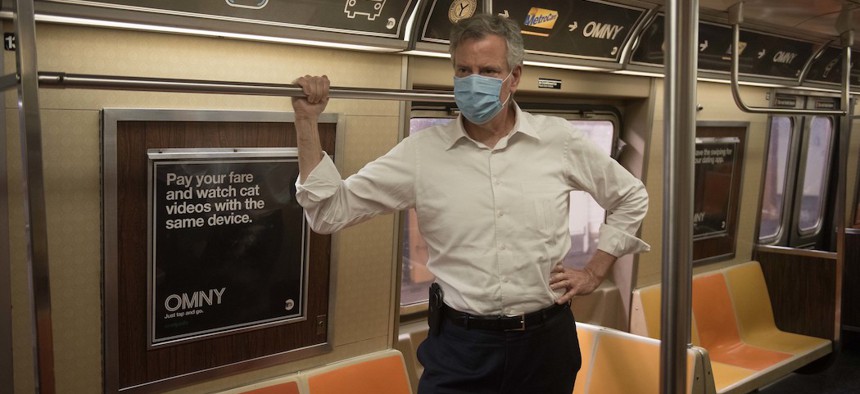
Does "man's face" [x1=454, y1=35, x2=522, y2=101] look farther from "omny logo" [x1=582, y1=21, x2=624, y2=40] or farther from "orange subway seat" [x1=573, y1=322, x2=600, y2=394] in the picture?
"omny logo" [x1=582, y1=21, x2=624, y2=40]

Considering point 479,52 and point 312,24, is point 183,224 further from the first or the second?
point 479,52

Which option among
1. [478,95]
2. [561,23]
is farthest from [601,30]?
[478,95]

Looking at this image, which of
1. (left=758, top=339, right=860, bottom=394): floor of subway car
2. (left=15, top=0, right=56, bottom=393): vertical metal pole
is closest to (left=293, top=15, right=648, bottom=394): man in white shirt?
(left=15, top=0, right=56, bottom=393): vertical metal pole

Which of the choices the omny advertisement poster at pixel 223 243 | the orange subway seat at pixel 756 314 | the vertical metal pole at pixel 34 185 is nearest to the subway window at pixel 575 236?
the omny advertisement poster at pixel 223 243

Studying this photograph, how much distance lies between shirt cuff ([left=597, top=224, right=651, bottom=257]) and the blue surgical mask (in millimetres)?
618

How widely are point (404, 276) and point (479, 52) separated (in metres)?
2.23

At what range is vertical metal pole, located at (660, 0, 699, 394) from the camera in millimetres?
1428

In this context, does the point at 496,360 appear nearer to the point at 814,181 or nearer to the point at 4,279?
the point at 4,279

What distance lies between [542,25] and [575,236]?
72.8 inches

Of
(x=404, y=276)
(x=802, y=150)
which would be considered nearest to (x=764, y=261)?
(x=802, y=150)

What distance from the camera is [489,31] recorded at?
7.05ft

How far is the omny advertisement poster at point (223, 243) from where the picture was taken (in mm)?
2918

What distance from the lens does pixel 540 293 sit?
7.55ft

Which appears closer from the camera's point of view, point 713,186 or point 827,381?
point 827,381
